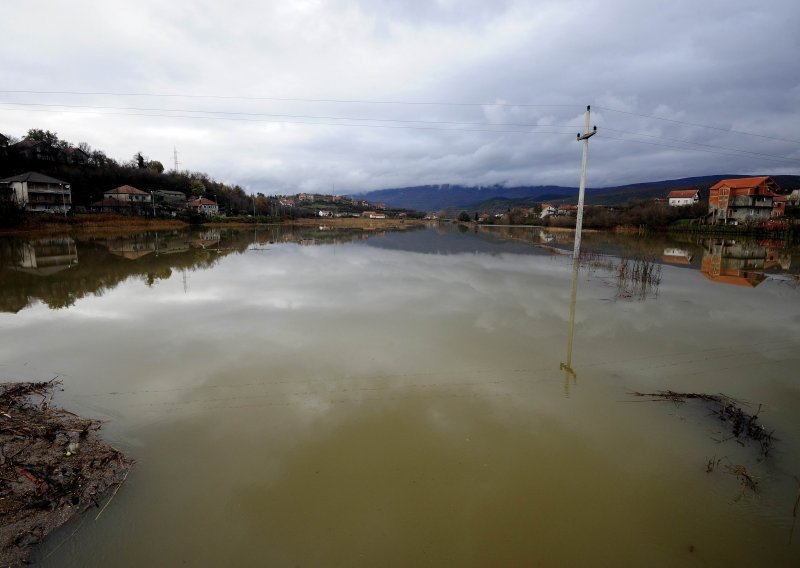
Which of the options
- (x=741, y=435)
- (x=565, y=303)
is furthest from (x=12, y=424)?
(x=565, y=303)

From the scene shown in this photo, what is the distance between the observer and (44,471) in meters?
3.63

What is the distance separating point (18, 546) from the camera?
2.93 meters

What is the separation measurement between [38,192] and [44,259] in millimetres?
42772

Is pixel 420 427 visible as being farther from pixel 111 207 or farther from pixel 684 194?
pixel 684 194

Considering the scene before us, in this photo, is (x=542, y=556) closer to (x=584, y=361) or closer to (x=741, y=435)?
(x=741, y=435)

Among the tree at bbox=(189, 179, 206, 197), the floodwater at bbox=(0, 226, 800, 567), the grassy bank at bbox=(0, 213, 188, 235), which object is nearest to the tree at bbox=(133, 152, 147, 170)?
the tree at bbox=(189, 179, 206, 197)

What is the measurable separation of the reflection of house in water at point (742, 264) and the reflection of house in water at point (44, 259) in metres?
28.1

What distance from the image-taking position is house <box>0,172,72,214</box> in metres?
46.8

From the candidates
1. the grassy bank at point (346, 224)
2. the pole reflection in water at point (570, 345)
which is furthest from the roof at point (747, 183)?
the pole reflection in water at point (570, 345)

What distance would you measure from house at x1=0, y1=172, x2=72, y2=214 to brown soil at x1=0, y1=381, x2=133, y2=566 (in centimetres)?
5586

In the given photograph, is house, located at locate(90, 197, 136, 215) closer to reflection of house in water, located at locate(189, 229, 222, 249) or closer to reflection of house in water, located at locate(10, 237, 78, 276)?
reflection of house in water, located at locate(189, 229, 222, 249)

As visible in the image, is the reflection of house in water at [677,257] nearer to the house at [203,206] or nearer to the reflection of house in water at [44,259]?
the reflection of house in water at [44,259]

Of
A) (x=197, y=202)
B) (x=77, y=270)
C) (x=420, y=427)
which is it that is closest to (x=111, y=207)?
(x=197, y=202)

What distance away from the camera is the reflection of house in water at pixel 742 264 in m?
15.9
